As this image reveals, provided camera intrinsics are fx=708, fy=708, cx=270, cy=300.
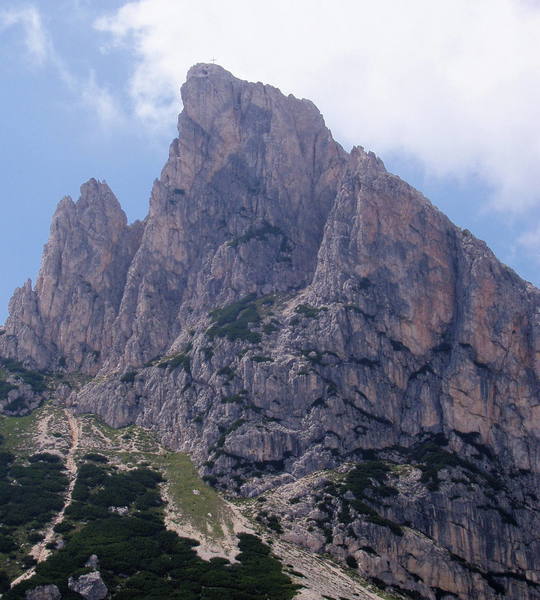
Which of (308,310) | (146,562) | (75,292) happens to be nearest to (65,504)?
(146,562)

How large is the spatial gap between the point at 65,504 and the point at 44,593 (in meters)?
30.9

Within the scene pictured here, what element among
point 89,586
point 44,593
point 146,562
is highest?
point 146,562

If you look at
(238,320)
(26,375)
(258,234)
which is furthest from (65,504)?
(258,234)

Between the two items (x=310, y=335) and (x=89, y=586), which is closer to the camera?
(x=89, y=586)

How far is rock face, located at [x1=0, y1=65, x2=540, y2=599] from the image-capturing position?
11588 cm

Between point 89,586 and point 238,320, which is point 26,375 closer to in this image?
point 238,320

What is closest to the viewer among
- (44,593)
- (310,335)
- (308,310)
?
(44,593)

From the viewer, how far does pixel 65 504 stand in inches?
4345

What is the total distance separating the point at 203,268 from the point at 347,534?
87097 mm

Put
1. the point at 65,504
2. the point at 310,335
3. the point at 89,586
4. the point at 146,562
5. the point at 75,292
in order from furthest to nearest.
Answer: the point at 75,292, the point at 310,335, the point at 65,504, the point at 146,562, the point at 89,586

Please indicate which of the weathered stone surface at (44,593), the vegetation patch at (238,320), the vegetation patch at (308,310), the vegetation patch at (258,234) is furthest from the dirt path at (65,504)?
the vegetation patch at (258,234)

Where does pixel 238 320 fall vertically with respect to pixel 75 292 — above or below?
below

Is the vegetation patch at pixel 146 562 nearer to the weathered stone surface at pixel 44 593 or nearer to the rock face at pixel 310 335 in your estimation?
the weathered stone surface at pixel 44 593

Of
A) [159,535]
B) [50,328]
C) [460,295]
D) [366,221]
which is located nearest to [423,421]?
[460,295]
